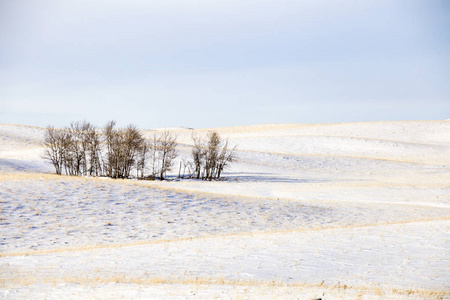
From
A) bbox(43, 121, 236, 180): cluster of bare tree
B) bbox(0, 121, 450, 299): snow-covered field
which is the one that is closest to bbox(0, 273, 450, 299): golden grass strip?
bbox(0, 121, 450, 299): snow-covered field

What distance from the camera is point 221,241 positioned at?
19.8m

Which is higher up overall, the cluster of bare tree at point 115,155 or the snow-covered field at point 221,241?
the cluster of bare tree at point 115,155

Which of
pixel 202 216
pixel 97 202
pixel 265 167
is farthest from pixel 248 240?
pixel 265 167

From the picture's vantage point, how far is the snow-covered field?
12320 mm

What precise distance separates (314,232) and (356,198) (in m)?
18.5

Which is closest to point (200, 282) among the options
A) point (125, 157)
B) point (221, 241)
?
point (221, 241)

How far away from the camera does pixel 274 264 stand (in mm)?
15195

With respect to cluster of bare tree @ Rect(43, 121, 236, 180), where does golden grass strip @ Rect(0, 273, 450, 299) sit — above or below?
below

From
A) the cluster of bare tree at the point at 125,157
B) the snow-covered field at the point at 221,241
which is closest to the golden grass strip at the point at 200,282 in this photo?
the snow-covered field at the point at 221,241

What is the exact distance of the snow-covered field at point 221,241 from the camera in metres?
12.3

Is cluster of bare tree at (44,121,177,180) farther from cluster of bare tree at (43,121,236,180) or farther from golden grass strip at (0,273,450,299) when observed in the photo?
golden grass strip at (0,273,450,299)

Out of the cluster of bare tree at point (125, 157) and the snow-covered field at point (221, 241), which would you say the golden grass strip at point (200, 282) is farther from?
the cluster of bare tree at point (125, 157)

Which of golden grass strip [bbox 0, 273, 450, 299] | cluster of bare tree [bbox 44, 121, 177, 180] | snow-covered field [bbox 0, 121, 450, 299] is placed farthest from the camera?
cluster of bare tree [bbox 44, 121, 177, 180]

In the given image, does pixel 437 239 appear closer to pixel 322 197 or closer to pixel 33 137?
pixel 322 197
